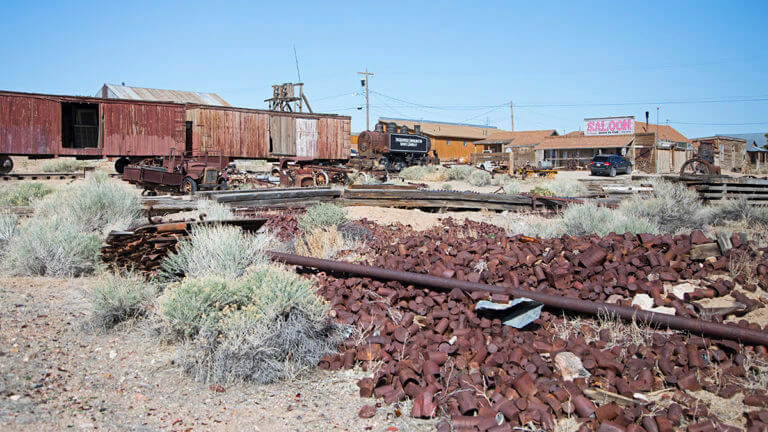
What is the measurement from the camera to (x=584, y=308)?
4.55m

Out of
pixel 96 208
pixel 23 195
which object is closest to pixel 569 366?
pixel 96 208

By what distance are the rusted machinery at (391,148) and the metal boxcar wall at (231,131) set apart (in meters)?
7.01

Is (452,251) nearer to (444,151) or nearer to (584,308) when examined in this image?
(584,308)

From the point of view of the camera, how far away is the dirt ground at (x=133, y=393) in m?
3.46

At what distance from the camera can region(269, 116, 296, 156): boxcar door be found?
28.6m

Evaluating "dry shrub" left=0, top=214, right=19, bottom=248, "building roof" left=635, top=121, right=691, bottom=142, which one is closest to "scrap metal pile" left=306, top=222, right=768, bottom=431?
"dry shrub" left=0, top=214, right=19, bottom=248

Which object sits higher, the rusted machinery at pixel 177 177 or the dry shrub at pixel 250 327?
the rusted machinery at pixel 177 177

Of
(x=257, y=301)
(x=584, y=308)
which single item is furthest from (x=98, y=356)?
(x=584, y=308)

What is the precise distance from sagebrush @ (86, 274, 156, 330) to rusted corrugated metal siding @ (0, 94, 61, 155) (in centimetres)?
2181

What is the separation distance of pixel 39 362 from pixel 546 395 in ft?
12.4

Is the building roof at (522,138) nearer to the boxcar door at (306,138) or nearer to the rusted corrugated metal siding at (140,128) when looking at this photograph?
the boxcar door at (306,138)

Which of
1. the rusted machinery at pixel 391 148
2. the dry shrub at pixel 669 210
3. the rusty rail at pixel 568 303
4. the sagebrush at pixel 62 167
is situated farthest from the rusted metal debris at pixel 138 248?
the sagebrush at pixel 62 167

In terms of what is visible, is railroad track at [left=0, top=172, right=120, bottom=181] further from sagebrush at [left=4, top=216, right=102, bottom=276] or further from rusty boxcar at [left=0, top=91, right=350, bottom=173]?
sagebrush at [left=4, top=216, right=102, bottom=276]

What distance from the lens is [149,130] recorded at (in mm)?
25156
